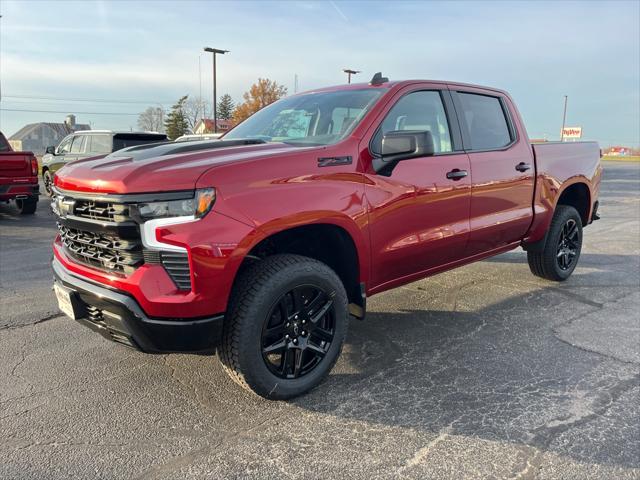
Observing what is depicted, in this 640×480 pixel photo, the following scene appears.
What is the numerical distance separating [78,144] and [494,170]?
13141 millimetres

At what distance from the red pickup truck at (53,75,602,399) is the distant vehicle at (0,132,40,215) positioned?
7920mm

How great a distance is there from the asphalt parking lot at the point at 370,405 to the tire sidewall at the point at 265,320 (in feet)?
0.42

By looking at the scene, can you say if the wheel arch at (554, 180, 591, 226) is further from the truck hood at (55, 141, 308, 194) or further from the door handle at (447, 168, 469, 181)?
the truck hood at (55, 141, 308, 194)

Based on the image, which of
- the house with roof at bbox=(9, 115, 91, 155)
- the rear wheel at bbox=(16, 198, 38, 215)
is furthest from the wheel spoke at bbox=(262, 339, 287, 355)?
the house with roof at bbox=(9, 115, 91, 155)

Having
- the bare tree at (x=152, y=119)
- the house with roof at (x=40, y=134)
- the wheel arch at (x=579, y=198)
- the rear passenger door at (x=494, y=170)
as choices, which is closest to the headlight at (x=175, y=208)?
the rear passenger door at (x=494, y=170)

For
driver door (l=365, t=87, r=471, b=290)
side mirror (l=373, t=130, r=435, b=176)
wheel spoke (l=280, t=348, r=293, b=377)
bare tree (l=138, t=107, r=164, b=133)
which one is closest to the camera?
wheel spoke (l=280, t=348, r=293, b=377)

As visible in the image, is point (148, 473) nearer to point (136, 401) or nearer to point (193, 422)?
point (193, 422)

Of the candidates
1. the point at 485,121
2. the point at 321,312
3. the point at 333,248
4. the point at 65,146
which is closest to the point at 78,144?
the point at 65,146

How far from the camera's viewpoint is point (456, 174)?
390 cm

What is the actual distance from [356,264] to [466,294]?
2267mm

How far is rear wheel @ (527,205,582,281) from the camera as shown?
210 inches

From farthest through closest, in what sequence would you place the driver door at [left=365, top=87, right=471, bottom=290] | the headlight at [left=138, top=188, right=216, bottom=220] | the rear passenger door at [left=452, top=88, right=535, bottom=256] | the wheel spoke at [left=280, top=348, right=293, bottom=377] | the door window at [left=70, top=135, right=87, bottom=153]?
the door window at [left=70, top=135, right=87, bottom=153] → the rear passenger door at [left=452, top=88, right=535, bottom=256] → the driver door at [left=365, top=87, right=471, bottom=290] → the wheel spoke at [left=280, top=348, right=293, bottom=377] → the headlight at [left=138, top=188, right=216, bottom=220]

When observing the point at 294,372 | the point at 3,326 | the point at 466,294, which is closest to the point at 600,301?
the point at 466,294

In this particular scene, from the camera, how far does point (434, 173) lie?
146 inches
